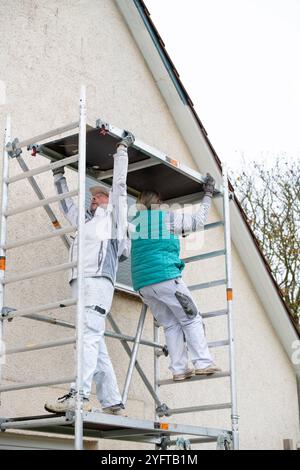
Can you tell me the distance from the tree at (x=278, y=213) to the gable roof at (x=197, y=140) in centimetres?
658

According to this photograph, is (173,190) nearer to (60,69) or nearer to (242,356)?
(60,69)

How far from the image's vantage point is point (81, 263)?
5629 millimetres

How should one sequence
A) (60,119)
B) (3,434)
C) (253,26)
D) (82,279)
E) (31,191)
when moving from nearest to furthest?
(82,279) < (3,434) < (31,191) < (60,119) < (253,26)

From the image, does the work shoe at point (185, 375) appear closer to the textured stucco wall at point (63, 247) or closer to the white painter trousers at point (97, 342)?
the white painter trousers at point (97, 342)

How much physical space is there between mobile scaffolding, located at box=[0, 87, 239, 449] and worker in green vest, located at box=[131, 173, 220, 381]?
0.65 feet

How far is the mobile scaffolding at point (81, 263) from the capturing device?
563 cm

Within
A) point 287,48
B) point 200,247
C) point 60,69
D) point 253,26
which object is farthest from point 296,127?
point 60,69

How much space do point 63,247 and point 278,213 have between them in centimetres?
1150

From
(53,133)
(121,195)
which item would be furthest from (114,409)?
(53,133)

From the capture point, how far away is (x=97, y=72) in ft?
28.4

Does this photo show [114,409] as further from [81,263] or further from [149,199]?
[149,199]

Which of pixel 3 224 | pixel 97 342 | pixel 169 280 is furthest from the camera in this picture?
pixel 169 280
